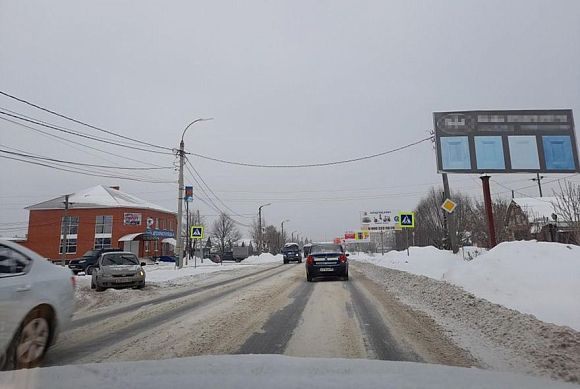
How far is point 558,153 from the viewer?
83.8ft

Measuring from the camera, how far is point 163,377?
12.5 ft

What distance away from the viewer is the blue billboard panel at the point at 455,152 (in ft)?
83.1

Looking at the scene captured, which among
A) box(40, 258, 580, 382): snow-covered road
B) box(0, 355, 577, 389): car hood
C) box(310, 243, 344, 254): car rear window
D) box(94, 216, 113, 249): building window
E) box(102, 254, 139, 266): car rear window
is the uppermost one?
box(94, 216, 113, 249): building window

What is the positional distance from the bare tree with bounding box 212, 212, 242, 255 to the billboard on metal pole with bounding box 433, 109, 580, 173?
77174 millimetres

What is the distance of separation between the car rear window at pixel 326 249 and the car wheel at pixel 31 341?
44.6 feet

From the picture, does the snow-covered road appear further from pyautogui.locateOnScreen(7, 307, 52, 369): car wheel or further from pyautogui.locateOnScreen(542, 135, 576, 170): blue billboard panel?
pyautogui.locateOnScreen(542, 135, 576, 170): blue billboard panel

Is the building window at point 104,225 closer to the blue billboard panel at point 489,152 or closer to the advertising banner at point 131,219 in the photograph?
the advertising banner at point 131,219

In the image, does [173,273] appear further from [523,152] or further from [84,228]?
[84,228]

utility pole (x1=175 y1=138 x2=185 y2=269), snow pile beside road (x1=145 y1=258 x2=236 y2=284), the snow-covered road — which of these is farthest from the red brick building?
the snow-covered road

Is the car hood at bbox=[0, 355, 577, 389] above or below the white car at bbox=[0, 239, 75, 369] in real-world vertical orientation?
below

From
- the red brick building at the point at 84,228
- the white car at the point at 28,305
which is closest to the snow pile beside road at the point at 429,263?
the white car at the point at 28,305

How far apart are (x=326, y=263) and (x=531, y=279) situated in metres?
8.89

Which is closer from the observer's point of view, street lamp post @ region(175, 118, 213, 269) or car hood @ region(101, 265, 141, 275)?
car hood @ region(101, 265, 141, 275)

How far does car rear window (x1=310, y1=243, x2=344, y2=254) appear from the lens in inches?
723
